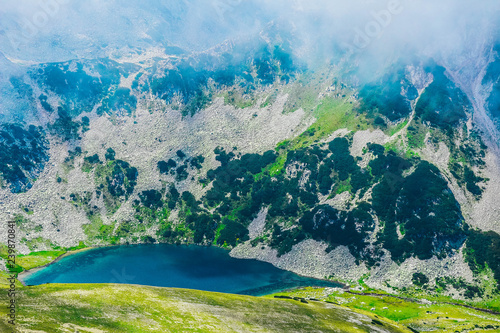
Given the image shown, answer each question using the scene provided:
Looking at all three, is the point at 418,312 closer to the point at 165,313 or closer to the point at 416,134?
the point at 165,313

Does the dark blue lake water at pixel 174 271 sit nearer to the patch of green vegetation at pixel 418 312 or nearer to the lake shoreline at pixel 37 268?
the lake shoreline at pixel 37 268

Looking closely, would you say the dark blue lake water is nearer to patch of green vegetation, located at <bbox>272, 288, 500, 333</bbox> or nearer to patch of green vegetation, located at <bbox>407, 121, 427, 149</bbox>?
patch of green vegetation, located at <bbox>272, 288, 500, 333</bbox>

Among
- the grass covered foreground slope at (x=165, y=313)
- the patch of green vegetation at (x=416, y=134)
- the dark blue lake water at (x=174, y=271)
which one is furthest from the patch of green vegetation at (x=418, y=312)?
the patch of green vegetation at (x=416, y=134)

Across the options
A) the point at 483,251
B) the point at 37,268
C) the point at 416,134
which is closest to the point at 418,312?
the point at 483,251

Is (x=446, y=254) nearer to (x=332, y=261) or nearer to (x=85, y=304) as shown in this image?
(x=332, y=261)

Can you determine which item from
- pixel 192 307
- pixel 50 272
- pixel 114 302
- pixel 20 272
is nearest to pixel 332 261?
pixel 192 307

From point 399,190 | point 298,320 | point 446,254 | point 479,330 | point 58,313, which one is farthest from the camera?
point 399,190
